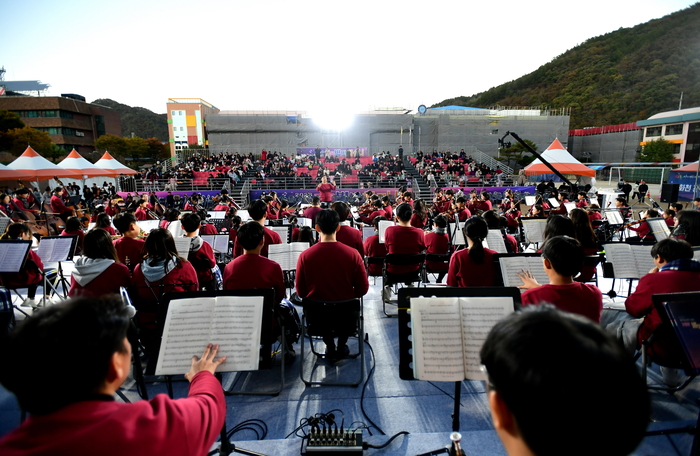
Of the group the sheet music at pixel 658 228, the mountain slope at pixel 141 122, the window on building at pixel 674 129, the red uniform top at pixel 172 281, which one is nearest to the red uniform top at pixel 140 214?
the red uniform top at pixel 172 281

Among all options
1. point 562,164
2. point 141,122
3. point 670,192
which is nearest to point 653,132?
point 670,192

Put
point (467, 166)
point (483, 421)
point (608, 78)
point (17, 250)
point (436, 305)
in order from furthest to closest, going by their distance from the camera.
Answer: point (608, 78)
point (467, 166)
point (17, 250)
point (483, 421)
point (436, 305)

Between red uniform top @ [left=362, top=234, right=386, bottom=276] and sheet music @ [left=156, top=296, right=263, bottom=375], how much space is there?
3577mm

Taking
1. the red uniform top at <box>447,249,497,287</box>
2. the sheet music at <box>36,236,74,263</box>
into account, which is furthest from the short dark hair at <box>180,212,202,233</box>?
the red uniform top at <box>447,249,497,287</box>

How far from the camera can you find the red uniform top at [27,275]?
202 inches

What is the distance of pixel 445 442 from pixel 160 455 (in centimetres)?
209

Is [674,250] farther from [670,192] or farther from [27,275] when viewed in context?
[670,192]

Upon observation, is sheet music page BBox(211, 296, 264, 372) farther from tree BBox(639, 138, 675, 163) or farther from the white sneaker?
tree BBox(639, 138, 675, 163)

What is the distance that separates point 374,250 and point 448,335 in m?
3.75

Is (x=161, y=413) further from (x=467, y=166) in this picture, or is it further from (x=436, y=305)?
(x=467, y=166)

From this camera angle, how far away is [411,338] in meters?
2.11

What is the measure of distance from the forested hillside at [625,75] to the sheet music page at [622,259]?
218 feet

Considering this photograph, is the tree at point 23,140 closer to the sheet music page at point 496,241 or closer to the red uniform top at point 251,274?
the red uniform top at point 251,274

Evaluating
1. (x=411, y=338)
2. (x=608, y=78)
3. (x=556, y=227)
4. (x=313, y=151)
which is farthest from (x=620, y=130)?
(x=411, y=338)
